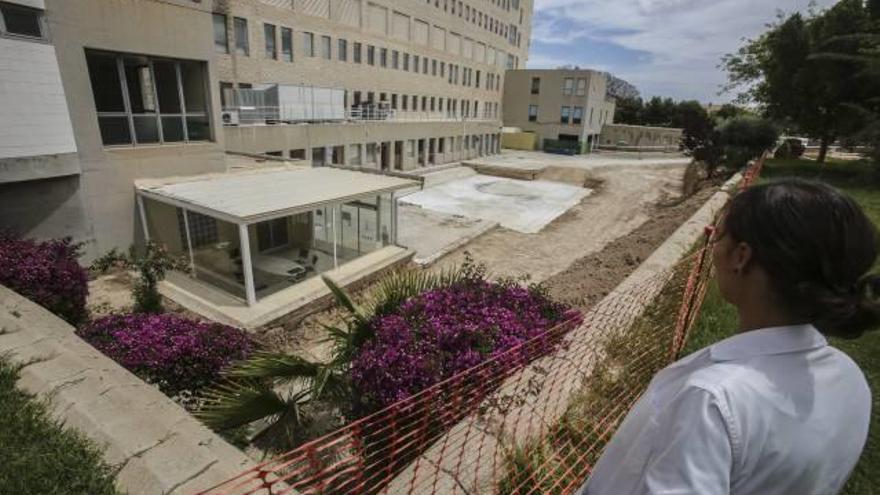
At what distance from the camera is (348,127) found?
24.9m

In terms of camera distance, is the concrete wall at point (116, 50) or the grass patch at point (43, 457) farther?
the concrete wall at point (116, 50)

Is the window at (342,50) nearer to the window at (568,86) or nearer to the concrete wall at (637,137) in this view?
the window at (568,86)

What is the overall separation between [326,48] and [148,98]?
18647 millimetres

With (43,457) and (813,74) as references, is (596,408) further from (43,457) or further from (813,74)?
(813,74)

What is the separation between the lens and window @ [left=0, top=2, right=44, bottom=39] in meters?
8.35

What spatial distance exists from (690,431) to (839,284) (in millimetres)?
600

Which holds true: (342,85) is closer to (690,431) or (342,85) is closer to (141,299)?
(141,299)

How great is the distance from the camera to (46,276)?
738 cm

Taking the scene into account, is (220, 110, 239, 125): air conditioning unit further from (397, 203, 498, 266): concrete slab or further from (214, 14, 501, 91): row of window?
(397, 203, 498, 266): concrete slab

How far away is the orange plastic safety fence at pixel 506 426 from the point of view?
9.60 feet

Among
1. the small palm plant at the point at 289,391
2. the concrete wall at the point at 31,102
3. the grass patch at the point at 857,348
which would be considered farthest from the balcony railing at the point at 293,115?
the grass patch at the point at 857,348

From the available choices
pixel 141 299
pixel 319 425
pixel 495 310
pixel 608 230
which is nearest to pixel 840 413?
pixel 495 310

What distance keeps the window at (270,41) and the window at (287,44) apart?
0.54m

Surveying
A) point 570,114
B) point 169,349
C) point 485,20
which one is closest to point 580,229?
point 169,349
